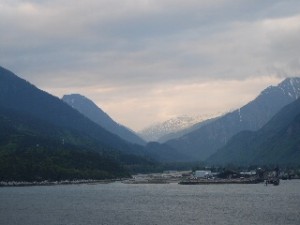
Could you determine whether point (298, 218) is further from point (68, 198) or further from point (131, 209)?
point (68, 198)

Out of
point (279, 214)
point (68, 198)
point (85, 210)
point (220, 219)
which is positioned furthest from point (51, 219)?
point (68, 198)

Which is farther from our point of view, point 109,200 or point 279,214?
point 109,200

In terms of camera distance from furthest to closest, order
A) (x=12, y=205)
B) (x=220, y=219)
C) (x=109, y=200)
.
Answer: (x=109, y=200) → (x=12, y=205) → (x=220, y=219)

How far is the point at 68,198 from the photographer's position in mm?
181875

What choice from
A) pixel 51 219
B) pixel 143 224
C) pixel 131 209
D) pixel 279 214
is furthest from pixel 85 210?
pixel 279 214

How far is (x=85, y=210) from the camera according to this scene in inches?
5689

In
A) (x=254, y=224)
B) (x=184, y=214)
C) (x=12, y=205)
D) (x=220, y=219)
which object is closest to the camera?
(x=254, y=224)

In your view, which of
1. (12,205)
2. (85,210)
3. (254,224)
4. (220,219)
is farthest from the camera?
(12,205)

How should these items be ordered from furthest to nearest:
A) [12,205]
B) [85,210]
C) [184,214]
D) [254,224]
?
1. [12,205]
2. [85,210]
3. [184,214]
4. [254,224]

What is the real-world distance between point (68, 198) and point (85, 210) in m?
38.5

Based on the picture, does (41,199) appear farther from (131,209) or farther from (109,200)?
(131,209)

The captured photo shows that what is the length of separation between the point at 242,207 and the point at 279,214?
19.2 meters

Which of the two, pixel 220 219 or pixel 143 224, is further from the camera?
pixel 220 219

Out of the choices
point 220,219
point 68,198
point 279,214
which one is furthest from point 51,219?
point 68,198
